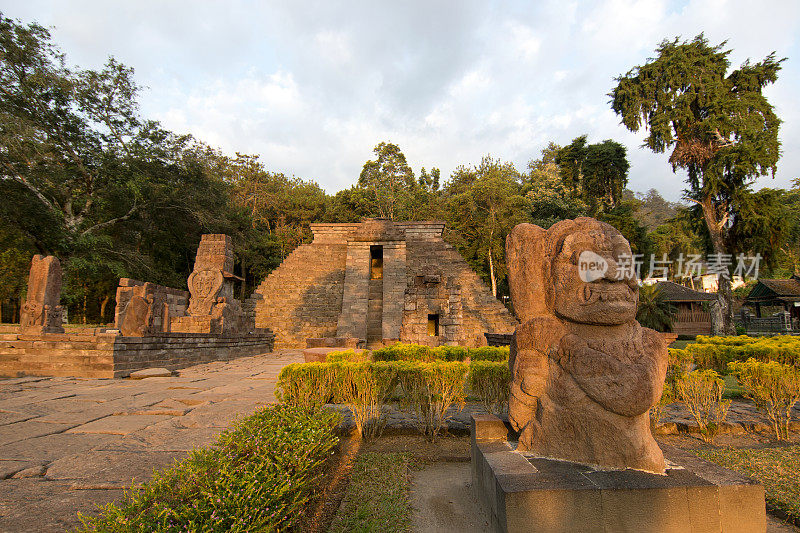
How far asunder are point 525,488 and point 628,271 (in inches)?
61.6

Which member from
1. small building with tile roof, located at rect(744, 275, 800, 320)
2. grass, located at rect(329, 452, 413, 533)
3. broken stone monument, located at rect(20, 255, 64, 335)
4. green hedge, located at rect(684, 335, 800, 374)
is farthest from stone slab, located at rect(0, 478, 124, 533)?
small building with tile roof, located at rect(744, 275, 800, 320)

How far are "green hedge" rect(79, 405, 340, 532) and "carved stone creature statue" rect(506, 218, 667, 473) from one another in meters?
1.50

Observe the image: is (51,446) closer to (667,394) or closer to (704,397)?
(667,394)

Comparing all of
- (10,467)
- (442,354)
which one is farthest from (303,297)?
(10,467)

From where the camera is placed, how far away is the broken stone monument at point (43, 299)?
31.7 ft

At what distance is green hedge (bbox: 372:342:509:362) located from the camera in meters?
6.29

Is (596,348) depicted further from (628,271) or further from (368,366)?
(368,366)

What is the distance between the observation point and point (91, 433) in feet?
12.9

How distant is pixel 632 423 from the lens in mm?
2396

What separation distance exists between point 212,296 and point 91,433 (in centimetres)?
1006

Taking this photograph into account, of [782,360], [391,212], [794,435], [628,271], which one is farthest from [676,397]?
[391,212]

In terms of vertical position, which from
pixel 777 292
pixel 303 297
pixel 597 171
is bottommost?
pixel 303 297

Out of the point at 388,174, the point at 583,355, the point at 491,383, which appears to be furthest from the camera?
the point at 388,174

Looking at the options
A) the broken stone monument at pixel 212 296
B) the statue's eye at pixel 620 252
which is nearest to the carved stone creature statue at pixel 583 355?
the statue's eye at pixel 620 252
